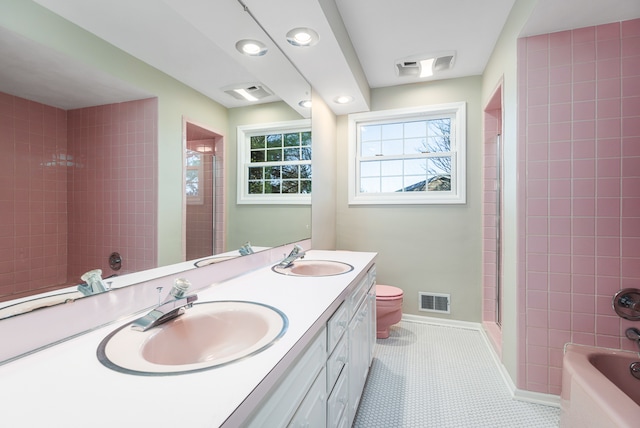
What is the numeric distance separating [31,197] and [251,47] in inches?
51.4

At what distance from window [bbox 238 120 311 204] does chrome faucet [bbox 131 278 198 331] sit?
0.69 m

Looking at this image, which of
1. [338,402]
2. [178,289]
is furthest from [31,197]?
[338,402]

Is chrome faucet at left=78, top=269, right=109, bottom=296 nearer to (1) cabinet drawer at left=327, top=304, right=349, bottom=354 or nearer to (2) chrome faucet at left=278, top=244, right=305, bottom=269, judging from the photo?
(1) cabinet drawer at left=327, top=304, right=349, bottom=354

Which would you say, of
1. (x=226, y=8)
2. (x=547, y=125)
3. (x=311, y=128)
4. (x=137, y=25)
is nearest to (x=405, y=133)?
(x=311, y=128)

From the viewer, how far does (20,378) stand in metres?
0.61

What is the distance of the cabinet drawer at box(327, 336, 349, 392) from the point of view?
1131mm

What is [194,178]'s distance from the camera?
4.13 ft

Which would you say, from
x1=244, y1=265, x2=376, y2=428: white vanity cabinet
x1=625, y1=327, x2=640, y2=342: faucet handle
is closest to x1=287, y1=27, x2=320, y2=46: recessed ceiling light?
x1=244, y1=265, x2=376, y2=428: white vanity cabinet

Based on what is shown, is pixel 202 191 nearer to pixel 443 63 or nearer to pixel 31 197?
pixel 31 197

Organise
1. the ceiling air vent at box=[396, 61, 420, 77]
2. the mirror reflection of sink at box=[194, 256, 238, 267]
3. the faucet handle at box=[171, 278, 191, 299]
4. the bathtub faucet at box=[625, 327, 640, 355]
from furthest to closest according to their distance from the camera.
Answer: the ceiling air vent at box=[396, 61, 420, 77] → the bathtub faucet at box=[625, 327, 640, 355] → the mirror reflection of sink at box=[194, 256, 238, 267] → the faucet handle at box=[171, 278, 191, 299]

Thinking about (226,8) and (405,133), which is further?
(405,133)

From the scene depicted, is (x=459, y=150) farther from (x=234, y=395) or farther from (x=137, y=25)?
(x=234, y=395)

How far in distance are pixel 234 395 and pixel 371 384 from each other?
5.67ft

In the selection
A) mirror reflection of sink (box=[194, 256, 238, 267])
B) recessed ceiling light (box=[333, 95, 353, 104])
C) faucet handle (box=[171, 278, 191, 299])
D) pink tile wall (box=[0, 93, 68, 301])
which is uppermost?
recessed ceiling light (box=[333, 95, 353, 104])
